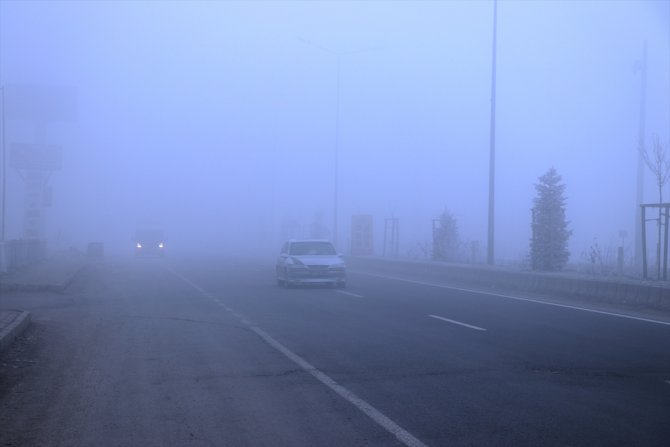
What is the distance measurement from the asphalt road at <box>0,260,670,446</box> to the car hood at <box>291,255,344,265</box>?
7.47 meters

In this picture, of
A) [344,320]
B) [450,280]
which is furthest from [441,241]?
[344,320]

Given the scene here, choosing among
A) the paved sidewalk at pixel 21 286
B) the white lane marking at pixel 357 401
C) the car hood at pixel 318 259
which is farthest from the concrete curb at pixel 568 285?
the paved sidewalk at pixel 21 286

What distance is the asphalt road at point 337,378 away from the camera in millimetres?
7442

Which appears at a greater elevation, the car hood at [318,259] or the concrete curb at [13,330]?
the car hood at [318,259]

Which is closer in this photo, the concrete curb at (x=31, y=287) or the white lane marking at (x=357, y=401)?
the white lane marking at (x=357, y=401)

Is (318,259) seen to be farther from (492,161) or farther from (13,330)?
(13,330)

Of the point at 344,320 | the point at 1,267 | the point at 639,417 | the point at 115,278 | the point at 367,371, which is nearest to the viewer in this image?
the point at 639,417

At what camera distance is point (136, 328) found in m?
15.5

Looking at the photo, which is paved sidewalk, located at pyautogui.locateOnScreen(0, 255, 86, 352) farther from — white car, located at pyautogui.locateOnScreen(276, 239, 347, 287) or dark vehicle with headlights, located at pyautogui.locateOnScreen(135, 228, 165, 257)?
dark vehicle with headlights, located at pyautogui.locateOnScreen(135, 228, 165, 257)

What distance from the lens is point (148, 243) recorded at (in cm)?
6384

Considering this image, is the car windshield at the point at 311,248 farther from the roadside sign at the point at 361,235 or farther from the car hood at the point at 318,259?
the roadside sign at the point at 361,235

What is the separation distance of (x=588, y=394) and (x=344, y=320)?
8283 millimetres

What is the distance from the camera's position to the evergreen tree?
31.7 m

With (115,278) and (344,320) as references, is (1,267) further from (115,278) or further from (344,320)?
(344,320)
